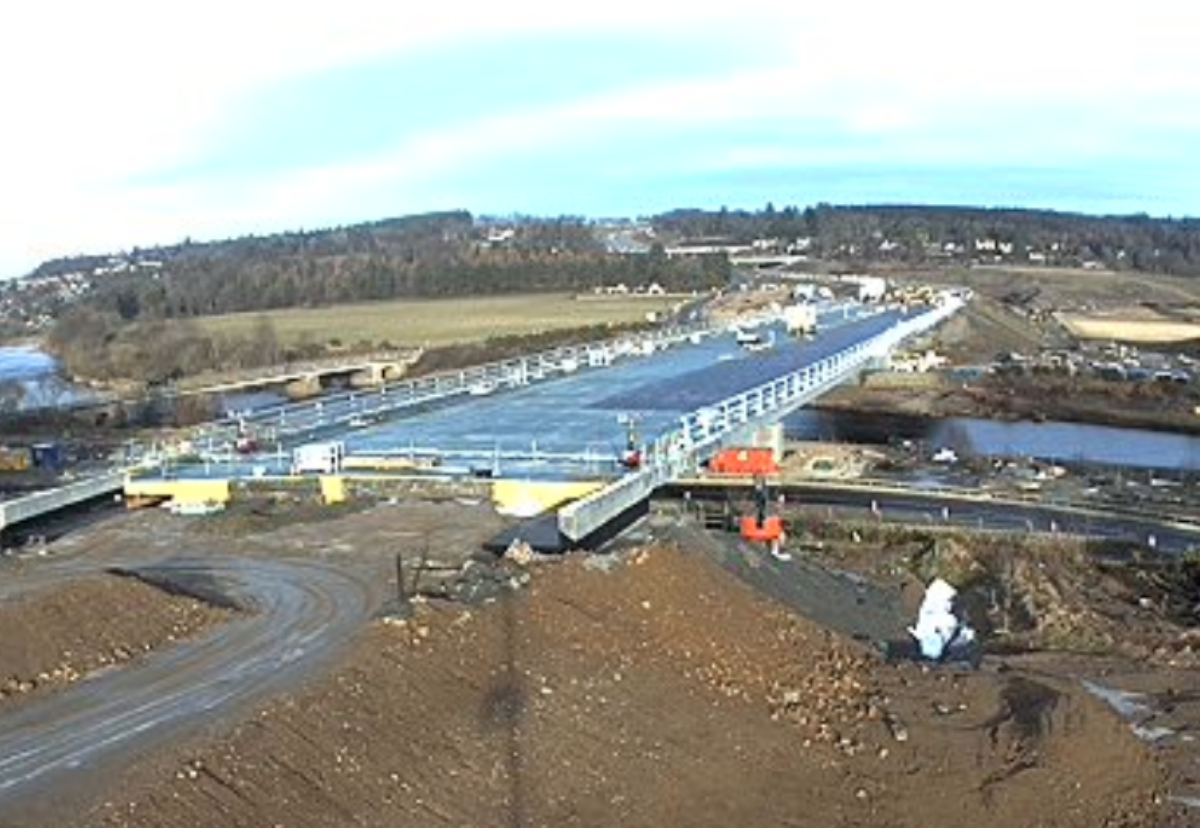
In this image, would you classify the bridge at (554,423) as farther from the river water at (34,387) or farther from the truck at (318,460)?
the river water at (34,387)

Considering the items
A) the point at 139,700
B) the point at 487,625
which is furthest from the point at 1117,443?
the point at 139,700

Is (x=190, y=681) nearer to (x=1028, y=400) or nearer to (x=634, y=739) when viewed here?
(x=634, y=739)

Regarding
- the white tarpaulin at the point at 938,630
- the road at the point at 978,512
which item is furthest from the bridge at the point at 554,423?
the white tarpaulin at the point at 938,630

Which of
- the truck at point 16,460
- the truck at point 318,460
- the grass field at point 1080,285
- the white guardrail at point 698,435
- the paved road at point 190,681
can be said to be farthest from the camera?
the grass field at point 1080,285

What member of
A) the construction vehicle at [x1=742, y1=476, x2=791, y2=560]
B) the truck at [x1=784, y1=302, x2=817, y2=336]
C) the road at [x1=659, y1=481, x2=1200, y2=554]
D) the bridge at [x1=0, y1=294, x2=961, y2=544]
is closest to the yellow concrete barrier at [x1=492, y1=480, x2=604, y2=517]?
the bridge at [x1=0, y1=294, x2=961, y2=544]

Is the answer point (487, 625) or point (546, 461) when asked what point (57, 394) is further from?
point (487, 625)

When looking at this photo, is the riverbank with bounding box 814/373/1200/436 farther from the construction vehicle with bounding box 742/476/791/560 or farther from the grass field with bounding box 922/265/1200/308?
the grass field with bounding box 922/265/1200/308
